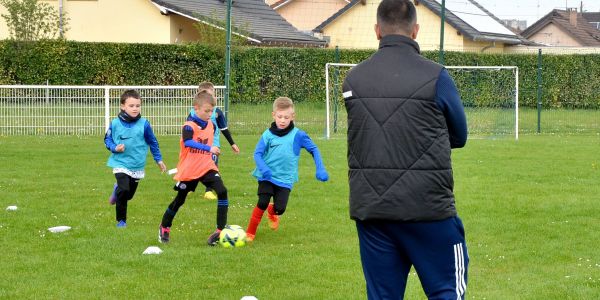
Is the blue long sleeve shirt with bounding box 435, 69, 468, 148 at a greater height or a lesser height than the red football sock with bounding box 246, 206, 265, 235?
greater

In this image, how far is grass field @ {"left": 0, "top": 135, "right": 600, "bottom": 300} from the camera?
7664mm

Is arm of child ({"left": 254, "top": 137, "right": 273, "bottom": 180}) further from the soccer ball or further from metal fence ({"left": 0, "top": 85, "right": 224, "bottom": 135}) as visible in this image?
metal fence ({"left": 0, "top": 85, "right": 224, "bottom": 135})

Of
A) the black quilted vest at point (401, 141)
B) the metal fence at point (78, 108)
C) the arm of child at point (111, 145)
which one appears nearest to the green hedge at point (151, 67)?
the metal fence at point (78, 108)

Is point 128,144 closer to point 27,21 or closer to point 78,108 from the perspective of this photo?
point 78,108

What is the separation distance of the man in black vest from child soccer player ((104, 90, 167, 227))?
230 inches

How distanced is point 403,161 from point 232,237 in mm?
4974

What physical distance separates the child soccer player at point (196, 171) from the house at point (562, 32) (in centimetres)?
5978

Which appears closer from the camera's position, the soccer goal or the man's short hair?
the man's short hair

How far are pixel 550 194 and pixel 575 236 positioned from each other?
3.27 metres

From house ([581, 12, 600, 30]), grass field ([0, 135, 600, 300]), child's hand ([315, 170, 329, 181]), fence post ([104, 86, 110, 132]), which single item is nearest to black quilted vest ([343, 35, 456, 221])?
grass field ([0, 135, 600, 300])

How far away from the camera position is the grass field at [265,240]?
766 centimetres

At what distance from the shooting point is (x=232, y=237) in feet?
31.1

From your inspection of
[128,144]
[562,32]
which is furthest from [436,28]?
[128,144]

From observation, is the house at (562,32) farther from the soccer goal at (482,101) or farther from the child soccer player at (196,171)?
the child soccer player at (196,171)
